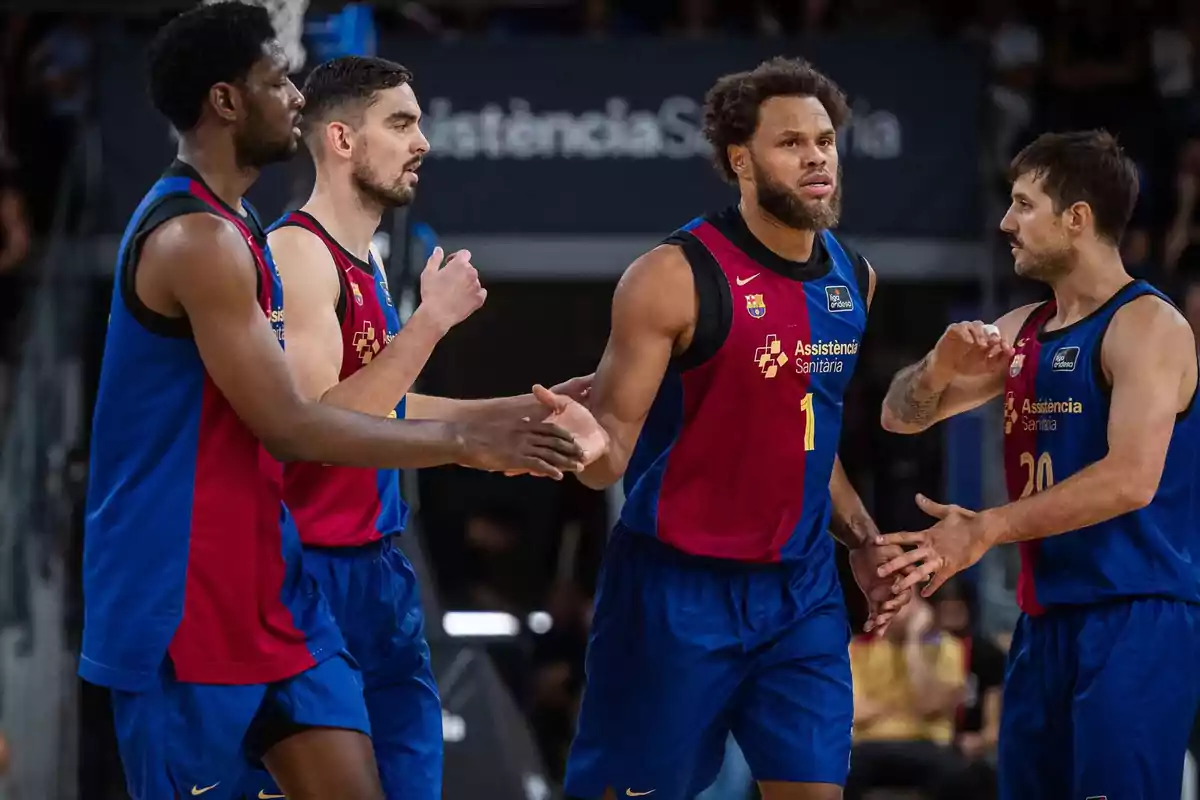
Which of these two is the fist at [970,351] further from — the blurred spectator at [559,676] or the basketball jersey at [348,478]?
the blurred spectator at [559,676]

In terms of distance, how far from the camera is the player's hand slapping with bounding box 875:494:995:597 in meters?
4.79

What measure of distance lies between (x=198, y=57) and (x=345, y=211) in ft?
3.36

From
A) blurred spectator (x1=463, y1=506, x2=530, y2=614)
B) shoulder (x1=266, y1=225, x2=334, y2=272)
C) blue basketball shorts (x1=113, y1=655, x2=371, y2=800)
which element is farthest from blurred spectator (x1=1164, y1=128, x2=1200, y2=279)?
blue basketball shorts (x1=113, y1=655, x2=371, y2=800)

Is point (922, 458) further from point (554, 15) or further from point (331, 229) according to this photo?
point (331, 229)

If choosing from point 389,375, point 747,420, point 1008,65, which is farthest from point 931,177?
point 389,375

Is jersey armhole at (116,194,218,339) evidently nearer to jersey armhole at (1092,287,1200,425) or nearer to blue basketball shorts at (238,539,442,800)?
blue basketball shorts at (238,539,442,800)

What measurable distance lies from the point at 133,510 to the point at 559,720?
22.0 ft

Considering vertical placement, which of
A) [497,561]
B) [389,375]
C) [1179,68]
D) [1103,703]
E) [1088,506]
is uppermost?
[1179,68]

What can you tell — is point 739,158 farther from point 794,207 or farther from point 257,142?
point 257,142

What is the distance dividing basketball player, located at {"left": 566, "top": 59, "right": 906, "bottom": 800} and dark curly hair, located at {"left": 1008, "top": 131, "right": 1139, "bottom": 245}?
2.26 feet

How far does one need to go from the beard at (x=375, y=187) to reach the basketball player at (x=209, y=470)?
3.17 ft

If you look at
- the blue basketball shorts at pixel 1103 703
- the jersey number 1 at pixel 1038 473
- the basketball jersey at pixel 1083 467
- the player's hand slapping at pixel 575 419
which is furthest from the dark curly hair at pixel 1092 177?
the player's hand slapping at pixel 575 419

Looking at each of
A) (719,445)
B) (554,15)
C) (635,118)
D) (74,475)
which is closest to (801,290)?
(719,445)

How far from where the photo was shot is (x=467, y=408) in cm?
513
